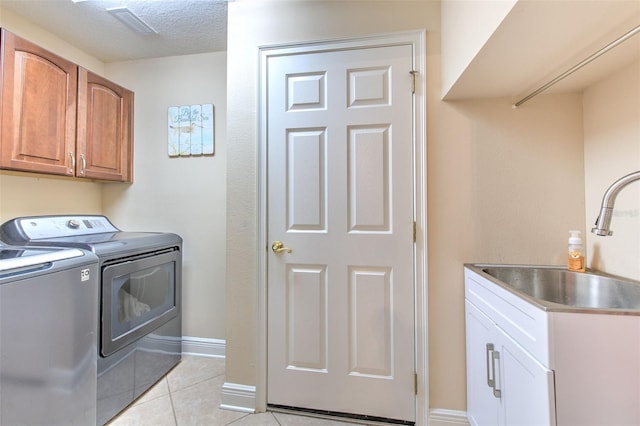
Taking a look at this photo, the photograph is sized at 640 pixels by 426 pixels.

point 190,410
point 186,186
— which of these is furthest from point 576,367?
point 186,186

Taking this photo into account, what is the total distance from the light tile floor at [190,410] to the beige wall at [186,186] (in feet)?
1.32

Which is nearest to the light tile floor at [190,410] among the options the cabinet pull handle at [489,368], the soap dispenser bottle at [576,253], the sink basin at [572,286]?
the cabinet pull handle at [489,368]

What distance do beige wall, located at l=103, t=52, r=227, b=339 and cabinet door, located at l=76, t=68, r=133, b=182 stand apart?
0.26 feet

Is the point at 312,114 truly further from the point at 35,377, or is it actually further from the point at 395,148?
the point at 35,377

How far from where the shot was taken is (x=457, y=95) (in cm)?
149

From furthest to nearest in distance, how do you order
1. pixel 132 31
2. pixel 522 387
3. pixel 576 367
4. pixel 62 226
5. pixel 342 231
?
pixel 132 31
pixel 62 226
pixel 342 231
pixel 522 387
pixel 576 367

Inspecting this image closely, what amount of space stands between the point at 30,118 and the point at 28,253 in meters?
0.91

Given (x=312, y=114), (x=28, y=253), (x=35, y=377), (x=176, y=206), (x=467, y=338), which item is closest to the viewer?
(x=35, y=377)

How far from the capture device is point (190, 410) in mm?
1675

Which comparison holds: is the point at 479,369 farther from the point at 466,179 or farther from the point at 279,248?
the point at 279,248

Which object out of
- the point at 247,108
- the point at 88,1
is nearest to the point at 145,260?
the point at 247,108

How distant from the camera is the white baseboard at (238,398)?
5.46 feet

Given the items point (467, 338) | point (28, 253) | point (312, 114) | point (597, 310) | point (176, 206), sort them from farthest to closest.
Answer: point (176, 206) → point (312, 114) → point (467, 338) → point (28, 253) → point (597, 310)

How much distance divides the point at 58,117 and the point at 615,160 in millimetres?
3096
